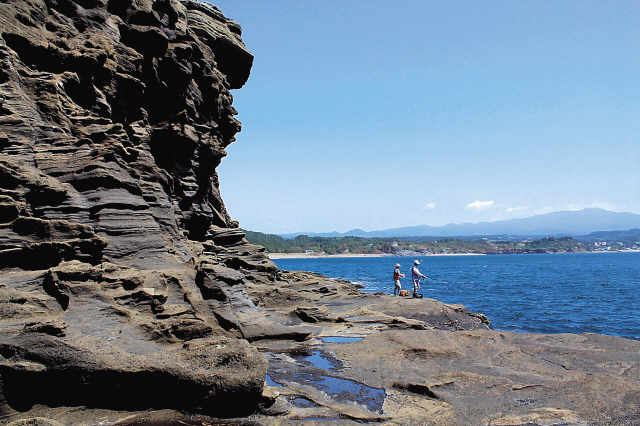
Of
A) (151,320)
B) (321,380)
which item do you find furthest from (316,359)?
(151,320)

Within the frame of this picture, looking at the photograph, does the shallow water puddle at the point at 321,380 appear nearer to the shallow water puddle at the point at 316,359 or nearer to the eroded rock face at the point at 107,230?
the shallow water puddle at the point at 316,359

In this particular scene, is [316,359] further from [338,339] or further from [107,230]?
[107,230]

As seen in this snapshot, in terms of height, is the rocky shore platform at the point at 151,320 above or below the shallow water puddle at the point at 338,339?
above

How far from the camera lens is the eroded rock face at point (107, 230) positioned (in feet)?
27.1

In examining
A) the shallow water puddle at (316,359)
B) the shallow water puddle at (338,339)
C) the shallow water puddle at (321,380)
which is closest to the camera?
the shallow water puddle at (321,380)

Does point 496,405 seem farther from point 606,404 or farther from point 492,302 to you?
point 492,302

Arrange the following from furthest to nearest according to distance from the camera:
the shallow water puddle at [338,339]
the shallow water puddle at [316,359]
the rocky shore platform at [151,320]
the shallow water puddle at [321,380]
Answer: the shallow water puddle at [338,339], the shallow water puddle at [316,359], the shallow water puddle at [321,380], the rocky shore platform at [151,320]

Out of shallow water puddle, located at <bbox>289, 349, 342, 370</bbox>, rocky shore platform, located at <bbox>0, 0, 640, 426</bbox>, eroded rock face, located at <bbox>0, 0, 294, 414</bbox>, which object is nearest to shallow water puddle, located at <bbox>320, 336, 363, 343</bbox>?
rocky shore platform, located at <bbox>0, 0, 640, 426</bbox>

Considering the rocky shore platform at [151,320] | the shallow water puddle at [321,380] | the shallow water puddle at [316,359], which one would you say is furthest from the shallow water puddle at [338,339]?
the shallow water puddle at [321,380]

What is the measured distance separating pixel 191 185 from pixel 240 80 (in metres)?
12.7

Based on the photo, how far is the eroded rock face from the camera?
27.1 ft

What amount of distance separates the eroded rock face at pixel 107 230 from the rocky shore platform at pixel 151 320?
45mm

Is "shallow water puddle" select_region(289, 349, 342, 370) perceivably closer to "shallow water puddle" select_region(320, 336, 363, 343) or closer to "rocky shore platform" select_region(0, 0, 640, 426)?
"rocky shore platform" select_region(0, 0, 640, 426)

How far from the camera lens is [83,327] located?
9.20 meters
